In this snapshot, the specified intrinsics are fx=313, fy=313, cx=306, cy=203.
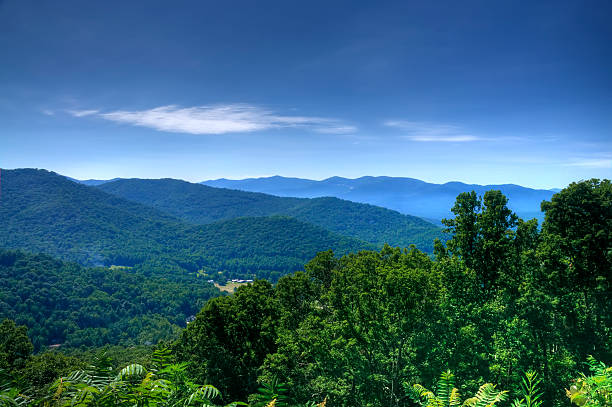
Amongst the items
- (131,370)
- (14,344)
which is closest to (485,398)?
(131,370)

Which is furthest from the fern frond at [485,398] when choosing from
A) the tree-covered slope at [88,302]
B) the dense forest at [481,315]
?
the tree-covered slope at [88,302]

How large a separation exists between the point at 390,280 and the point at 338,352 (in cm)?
423

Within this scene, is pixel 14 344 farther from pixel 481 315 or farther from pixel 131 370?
pixel 481 315

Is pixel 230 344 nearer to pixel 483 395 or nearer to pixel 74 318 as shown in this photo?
pixel 483 395

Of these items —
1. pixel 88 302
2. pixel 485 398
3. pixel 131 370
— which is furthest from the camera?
pixel 88 302

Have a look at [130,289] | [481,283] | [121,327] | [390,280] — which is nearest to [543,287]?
[481,283]

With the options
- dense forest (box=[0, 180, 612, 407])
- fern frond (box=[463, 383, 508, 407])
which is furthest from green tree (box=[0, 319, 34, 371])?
fern frond (box=[463, 383, 508, 407])

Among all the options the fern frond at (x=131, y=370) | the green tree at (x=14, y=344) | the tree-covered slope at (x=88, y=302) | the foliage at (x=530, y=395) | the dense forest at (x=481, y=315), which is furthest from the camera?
the tree-covered slope at (x=88, y=302)

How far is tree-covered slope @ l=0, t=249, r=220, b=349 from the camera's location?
368 feet

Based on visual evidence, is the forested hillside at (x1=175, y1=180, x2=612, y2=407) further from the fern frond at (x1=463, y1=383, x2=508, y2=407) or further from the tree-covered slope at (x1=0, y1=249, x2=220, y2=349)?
the tree-covered slope at (x1=0, y1=249, x2=220, y2=349)

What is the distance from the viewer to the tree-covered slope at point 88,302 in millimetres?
112062

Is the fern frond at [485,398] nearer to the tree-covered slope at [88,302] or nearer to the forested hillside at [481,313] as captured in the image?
the forested hillside at [481,313]

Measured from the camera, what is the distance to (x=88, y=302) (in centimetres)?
13462

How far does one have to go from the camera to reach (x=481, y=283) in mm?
15039
